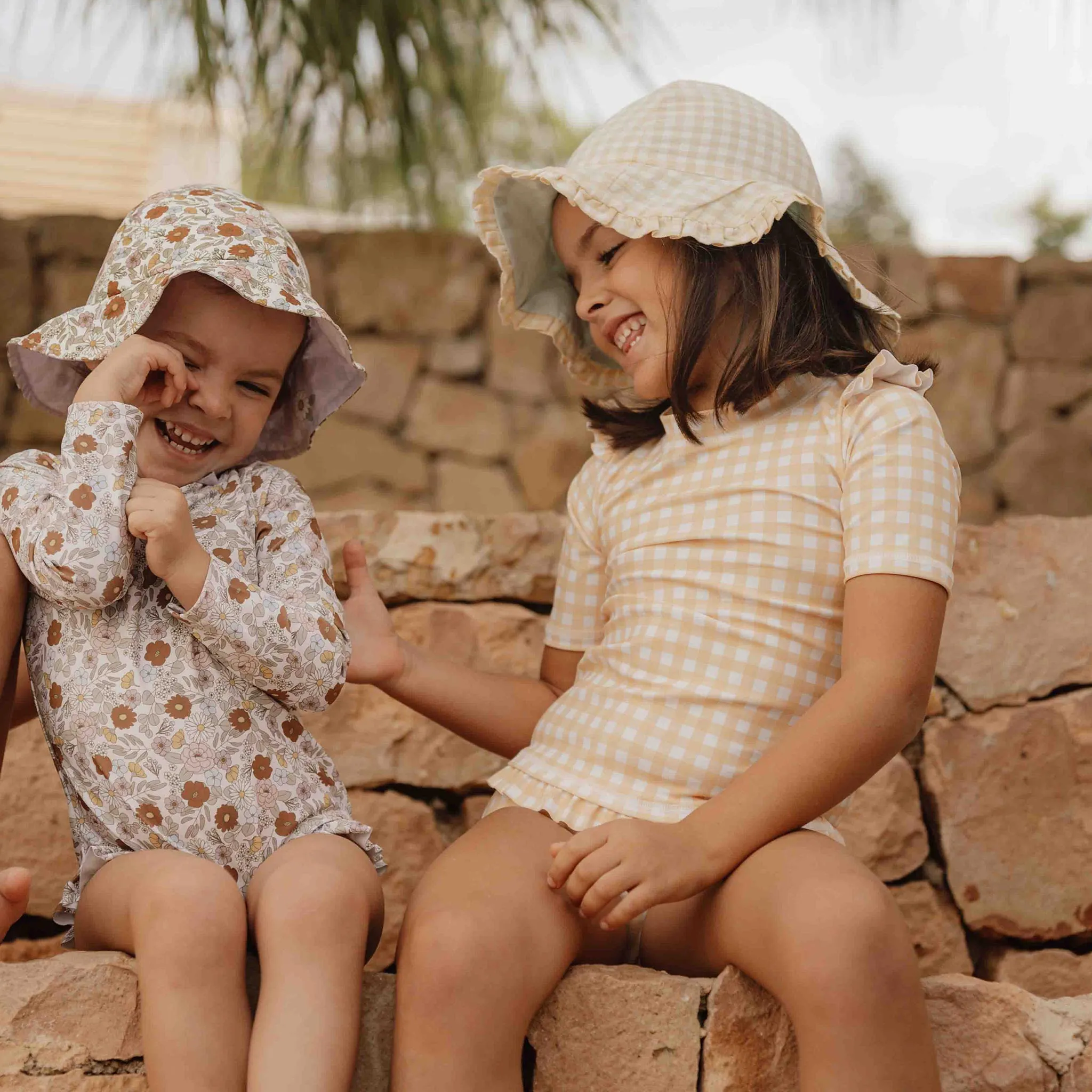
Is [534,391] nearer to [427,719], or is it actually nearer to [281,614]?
[427,719]

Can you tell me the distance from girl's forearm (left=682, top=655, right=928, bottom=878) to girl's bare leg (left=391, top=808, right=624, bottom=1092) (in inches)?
6.8

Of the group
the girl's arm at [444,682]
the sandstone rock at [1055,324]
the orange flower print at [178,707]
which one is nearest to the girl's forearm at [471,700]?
the girl's arm at [444,682]

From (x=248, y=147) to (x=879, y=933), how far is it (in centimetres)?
298

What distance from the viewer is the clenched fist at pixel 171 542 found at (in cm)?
123

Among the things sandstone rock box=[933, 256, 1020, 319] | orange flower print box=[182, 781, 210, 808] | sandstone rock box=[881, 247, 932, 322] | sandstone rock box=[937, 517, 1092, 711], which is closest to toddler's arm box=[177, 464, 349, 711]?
orange flower print box=[182, 781, 210, 808]

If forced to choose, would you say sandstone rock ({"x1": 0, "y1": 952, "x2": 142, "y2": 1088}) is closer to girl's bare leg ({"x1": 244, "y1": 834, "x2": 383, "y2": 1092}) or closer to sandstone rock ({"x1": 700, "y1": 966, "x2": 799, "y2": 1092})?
girl's bare leg ({"x1": 244, "y1": 834, "x2": 383, "y2": 1092})

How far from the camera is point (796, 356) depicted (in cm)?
148

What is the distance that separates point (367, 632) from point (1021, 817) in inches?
38.8

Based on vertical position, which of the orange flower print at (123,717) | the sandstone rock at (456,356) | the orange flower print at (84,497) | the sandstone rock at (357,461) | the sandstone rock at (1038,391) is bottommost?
the sandstone rock at (357,461)

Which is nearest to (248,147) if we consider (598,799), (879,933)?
(598,799)

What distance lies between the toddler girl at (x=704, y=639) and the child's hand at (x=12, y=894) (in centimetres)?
36

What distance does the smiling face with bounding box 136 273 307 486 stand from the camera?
140cm

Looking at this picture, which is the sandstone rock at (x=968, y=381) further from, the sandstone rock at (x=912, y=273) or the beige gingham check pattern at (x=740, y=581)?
the beige gingham check pattern at (x=740, y=581)

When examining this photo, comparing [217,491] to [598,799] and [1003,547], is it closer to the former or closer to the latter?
[598,799]
